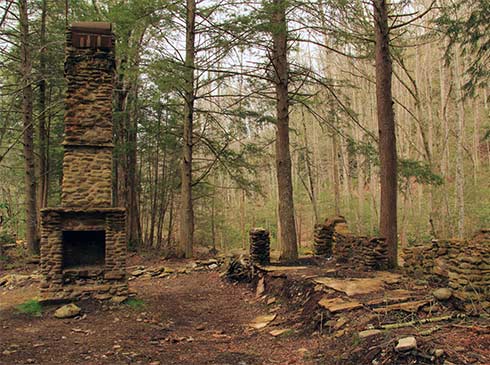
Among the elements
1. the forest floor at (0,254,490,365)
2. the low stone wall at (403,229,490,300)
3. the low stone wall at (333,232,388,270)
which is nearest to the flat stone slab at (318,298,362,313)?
the forest floor at (0,254,490,365)

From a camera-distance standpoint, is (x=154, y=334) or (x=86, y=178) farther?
(x=86, y=178)

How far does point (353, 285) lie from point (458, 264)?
1.95 metres

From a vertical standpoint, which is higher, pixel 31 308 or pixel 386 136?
pixel 386 136

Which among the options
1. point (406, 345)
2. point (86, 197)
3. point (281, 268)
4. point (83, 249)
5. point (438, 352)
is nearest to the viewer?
point (438, 352)

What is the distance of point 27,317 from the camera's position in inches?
280

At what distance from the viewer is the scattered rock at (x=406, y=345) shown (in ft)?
12.7

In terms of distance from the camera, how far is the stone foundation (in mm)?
7926

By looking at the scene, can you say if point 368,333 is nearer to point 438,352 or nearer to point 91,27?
point 438,352

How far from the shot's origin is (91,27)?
28.7 ft

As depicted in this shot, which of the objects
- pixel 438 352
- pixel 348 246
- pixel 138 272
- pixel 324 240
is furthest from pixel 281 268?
pixel 438 352

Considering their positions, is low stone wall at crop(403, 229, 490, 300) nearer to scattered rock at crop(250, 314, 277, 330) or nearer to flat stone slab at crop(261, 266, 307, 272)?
flat stone slab at crop(261, 266, 307, 272)

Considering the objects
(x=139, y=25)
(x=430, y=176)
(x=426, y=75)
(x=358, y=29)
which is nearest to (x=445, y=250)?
(x=430, y=176)

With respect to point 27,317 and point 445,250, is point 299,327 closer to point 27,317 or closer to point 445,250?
point 445,250

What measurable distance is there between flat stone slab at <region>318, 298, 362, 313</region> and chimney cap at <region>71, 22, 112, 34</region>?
7.43 metres
